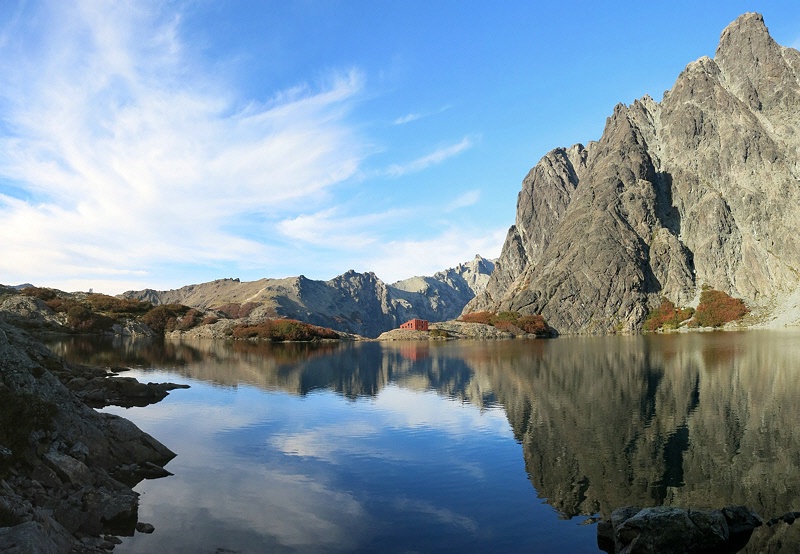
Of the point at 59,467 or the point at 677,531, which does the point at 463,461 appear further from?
the point at 59,467

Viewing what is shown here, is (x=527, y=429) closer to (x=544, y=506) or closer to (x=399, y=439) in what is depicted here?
(x=399, y=439)

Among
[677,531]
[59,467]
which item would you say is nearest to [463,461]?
[677,531]

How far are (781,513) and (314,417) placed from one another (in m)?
37.5

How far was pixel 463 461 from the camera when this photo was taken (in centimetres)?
3381

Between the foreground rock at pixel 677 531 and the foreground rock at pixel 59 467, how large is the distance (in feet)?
69.0

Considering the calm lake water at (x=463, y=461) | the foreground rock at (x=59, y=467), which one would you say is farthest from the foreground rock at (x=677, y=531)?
the foreground rock at (x=59, y=467)

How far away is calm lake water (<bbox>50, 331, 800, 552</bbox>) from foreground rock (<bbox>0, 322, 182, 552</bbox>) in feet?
5.36

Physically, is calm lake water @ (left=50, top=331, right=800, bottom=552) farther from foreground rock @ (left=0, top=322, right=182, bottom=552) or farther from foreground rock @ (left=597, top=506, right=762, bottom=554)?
foreground rock @ (left=0, top=322, right=182, bottom=552)

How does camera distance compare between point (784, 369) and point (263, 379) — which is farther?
point (263, 379)

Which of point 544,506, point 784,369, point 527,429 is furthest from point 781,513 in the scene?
point 784,369

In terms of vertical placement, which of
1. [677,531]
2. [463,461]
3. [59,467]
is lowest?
[463,461]

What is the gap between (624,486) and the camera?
27469mm

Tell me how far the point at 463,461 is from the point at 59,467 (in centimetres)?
2313

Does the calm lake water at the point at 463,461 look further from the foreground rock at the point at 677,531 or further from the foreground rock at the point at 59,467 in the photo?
A: the foreground rock at the point at 59,467
